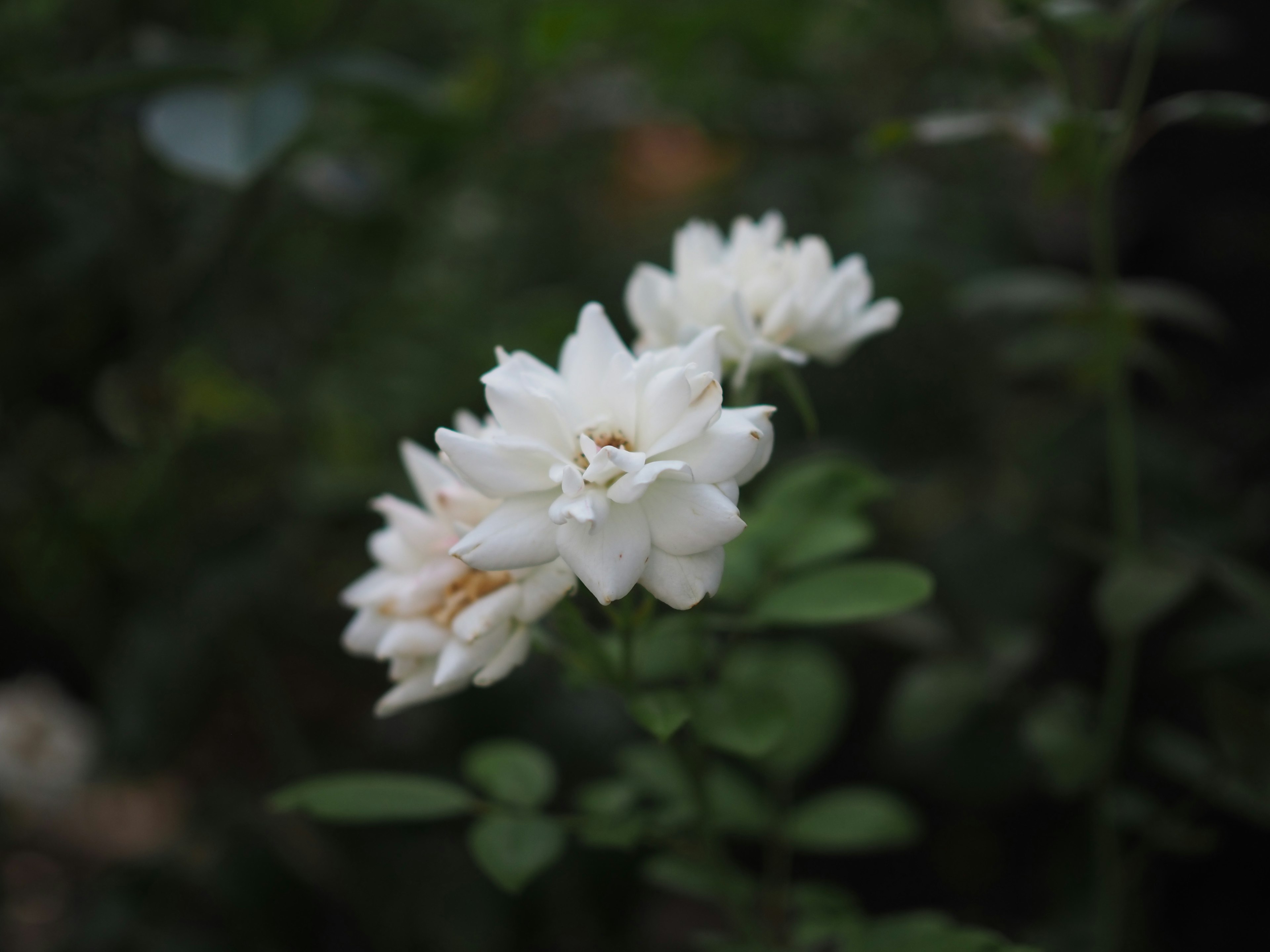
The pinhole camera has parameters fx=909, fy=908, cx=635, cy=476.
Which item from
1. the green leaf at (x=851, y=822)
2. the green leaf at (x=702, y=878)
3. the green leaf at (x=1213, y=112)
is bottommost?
the green leaf at (x=702, y=878)

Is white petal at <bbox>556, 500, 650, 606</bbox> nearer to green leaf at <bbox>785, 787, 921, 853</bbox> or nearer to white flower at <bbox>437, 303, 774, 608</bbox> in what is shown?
white flower at <bbox>437, 303, 774, 608</bbox>

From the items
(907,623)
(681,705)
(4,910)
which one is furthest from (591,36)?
(4,910)

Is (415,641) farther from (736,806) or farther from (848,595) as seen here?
(736,806)

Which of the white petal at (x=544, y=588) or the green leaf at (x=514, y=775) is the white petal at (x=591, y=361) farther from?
the green leaf at (x=514, y=775)

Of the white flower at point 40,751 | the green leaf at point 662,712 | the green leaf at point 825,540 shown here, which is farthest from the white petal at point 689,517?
the white flower at point 40,751

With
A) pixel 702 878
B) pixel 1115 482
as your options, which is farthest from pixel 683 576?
pixel 1115 482

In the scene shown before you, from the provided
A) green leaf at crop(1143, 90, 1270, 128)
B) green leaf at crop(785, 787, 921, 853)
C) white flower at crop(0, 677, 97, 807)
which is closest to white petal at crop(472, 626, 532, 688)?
green leaf at crop(785, 787, 921, 853)
